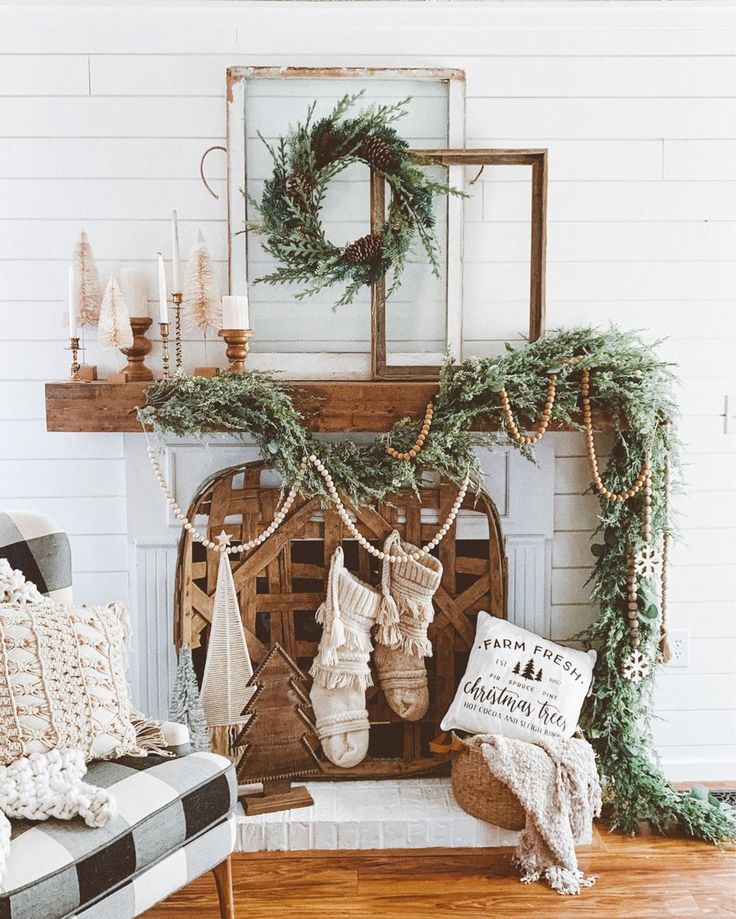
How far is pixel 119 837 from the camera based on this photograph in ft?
4.84

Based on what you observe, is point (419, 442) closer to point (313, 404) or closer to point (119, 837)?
point (313, 404)

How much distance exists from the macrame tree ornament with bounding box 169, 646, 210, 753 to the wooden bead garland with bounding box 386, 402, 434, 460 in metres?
0.77

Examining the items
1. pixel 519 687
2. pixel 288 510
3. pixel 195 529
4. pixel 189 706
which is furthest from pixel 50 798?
pixel 519 687

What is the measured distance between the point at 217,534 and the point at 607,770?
1.25 meters

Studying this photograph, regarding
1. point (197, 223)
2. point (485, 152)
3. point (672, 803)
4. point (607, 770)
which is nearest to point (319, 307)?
point (197, 223)

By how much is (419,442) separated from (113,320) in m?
0.85

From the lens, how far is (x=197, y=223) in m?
2.23

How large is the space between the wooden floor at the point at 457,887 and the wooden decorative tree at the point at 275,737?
14 cm

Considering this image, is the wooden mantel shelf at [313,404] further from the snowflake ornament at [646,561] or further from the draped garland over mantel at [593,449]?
the snowflake ornament at [646,561]

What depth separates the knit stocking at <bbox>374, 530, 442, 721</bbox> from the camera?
225cm

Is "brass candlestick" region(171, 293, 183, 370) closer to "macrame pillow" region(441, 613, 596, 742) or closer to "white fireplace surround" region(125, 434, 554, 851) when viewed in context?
"white fireplace surround" region(125, 434, 554, 851)

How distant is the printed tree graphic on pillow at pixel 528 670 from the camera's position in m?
2.20

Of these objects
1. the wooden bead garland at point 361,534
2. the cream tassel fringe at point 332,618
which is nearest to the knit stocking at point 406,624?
the wooden bead garland at point 361,534

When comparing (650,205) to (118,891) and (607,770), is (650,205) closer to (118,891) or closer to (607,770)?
(607,770)
